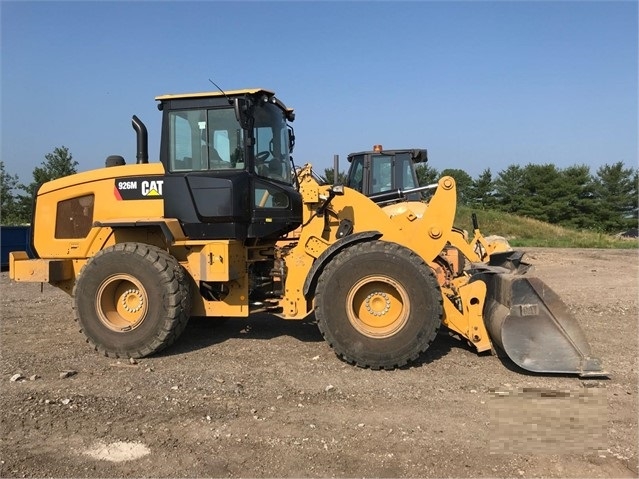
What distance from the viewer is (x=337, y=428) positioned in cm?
389

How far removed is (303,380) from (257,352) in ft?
3.65

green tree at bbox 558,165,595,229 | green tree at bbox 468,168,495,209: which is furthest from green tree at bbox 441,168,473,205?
green tree at bbox 558,165,595,229

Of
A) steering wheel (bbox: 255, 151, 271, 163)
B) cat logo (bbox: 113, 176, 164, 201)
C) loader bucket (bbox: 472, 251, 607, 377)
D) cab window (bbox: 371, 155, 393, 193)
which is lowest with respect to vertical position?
loader bucket (bbox: 472, 251, 607, 377)

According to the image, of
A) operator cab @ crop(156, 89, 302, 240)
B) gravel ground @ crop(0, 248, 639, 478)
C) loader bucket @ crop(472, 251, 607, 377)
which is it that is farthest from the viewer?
operator cab @ crop(156, 89, 302, 240)

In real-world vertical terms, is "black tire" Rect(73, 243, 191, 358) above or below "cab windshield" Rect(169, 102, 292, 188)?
below

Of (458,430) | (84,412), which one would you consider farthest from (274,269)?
(458,430)

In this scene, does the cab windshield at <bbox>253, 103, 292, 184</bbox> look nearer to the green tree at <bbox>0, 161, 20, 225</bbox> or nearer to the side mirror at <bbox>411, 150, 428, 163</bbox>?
the side mirror at <bbox>411, 150, 428, 163</bbox>

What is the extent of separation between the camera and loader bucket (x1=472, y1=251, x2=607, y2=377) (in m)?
4.83

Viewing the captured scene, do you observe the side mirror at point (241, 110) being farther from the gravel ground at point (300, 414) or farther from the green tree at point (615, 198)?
the green tree at point (615, 198)

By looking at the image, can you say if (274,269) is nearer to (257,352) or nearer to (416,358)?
(257,352)

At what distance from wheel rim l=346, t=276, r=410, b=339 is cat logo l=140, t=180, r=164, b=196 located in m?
2.53

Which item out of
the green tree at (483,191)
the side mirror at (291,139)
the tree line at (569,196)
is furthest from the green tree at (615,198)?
the side mirror at (291,139)

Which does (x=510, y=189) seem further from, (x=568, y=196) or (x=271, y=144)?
(x=271, y=144)

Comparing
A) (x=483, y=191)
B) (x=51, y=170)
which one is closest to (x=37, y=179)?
(x=51, y=170)
